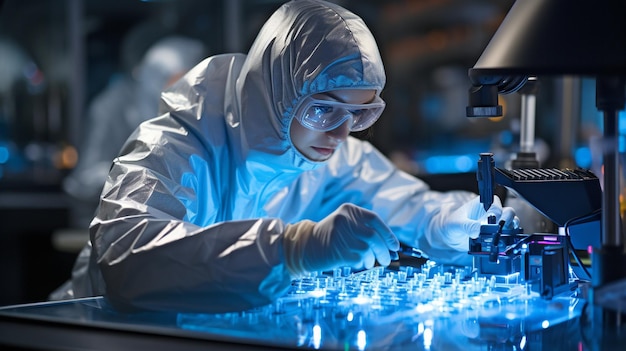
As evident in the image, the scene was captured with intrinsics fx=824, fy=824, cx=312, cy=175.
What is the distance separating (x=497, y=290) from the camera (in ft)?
5.14

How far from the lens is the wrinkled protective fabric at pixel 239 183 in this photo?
1.40m

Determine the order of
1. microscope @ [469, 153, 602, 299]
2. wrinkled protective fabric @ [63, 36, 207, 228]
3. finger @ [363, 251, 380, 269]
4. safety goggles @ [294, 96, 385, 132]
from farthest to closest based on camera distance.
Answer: wrinkled protective fabric @ [63, 36, 207, 228], safety goggles @ [294, 96, 385, 132], microscope @ [469, 153, 602, 299], finger @ [363, 251, 380, 269]

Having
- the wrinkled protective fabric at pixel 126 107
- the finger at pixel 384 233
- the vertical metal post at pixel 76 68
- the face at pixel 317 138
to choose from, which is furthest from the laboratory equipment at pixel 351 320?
the vertical metal post at pixel 76 68

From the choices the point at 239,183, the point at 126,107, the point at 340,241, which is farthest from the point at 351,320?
the point at 126,107

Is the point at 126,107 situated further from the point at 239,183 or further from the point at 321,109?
the point at 321,109

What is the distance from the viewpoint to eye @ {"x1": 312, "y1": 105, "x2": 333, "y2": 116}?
66.3 inches

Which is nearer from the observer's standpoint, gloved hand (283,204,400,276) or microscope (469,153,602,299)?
gloved hand (283,204,400,276)

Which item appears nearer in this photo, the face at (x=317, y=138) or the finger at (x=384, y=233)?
the finger at (x=384, y=233)

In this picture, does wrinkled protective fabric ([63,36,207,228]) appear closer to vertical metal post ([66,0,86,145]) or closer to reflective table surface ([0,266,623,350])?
vertical metal post ([66,0,86,145])

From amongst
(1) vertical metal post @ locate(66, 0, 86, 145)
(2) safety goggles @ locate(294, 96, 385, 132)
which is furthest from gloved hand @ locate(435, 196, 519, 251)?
(1) vertical metal post @ locate(66, 0, 86, 145)

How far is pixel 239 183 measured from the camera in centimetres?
192

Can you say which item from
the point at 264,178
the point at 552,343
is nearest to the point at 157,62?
the point at 264,178

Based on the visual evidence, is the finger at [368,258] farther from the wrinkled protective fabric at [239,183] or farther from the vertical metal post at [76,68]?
the vertical metal post at [76,68]

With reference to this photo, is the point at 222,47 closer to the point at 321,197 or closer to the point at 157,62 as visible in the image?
the point at 157,62
